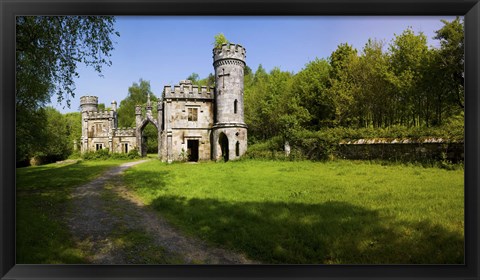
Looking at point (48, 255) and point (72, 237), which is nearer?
point (48, 255)

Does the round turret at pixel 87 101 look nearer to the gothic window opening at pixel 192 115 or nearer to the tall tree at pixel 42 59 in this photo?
the tall tree at pixel 42 59

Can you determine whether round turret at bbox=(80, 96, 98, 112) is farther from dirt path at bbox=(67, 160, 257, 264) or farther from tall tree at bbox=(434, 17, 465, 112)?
tall tree at bbox=(434, 17, 465, 112)

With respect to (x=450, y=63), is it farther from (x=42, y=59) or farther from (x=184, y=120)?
(x=184, y=120)

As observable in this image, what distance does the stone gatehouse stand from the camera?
46.6 ft

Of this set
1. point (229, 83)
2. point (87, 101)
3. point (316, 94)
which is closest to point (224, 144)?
point (229, 83)

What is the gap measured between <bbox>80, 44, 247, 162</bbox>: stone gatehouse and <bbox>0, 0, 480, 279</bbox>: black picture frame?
1117cm

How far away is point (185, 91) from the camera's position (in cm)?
1512

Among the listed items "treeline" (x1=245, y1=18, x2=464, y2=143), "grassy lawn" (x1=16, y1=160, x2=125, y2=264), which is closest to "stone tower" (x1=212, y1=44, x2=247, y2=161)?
"treeline" (x1=245, y1=18, x2=464, y2=143)

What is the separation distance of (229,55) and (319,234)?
1283 centimetres

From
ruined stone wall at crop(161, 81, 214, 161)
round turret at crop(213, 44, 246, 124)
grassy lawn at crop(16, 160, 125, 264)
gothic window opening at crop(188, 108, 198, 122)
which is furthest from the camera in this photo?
gothic window opening at crop(188, 108, 198, 122)
